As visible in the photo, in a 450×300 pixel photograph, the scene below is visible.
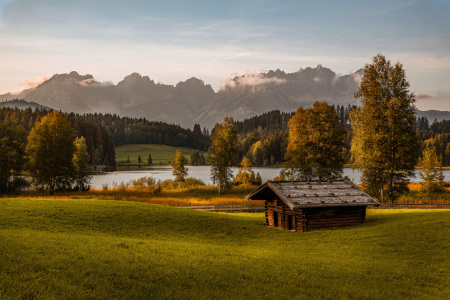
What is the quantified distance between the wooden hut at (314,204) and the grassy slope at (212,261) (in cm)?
265

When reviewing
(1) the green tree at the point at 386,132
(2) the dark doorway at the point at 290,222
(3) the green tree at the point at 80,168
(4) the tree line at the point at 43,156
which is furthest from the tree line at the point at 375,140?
(4) the tree line at the point at 43,156

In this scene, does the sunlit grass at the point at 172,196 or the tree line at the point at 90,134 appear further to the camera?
the tree line at the point at 90,134

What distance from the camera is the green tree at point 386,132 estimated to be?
5025 cm

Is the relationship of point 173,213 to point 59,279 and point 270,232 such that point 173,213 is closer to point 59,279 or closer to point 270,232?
point 270,232

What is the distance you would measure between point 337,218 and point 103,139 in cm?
17893

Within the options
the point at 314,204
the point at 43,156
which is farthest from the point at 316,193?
the point at 43,156

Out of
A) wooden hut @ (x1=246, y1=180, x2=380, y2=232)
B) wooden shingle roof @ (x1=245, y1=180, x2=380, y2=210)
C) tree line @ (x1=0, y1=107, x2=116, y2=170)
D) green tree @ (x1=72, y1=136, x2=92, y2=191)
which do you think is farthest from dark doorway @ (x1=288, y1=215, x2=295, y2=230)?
tree line @ (x1=0, y1=107, x2=116, y2=170)

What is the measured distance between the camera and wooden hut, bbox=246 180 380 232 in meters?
34.5

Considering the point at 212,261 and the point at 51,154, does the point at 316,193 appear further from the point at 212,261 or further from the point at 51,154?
the point at 51,154

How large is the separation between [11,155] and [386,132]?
68847 mm

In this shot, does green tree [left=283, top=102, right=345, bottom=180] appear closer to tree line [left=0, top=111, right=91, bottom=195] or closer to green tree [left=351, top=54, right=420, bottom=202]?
green tree [left=351, top=54, right=420, bottom=202]

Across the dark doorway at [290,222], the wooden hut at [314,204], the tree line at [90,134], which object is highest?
the tree line at [90,134]

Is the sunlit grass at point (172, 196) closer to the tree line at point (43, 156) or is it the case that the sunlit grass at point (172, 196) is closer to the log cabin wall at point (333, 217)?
the tree line at point (43, 156)

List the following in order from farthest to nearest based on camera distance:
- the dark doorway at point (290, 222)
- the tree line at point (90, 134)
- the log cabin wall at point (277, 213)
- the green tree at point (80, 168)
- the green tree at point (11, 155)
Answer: the tree line at point (90, 134) → the green tree at point (80, 168) → the green tree at point (11, 155) → the log cabin wall at point (277, 213) → the dark doorway at point (290, 222)
